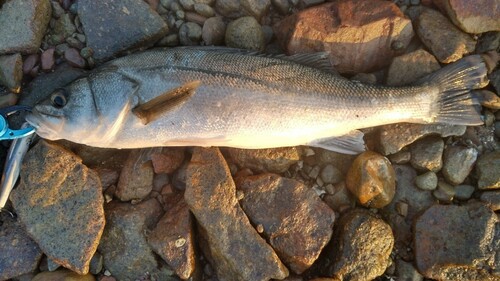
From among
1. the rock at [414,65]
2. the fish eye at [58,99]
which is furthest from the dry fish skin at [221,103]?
the rock at [414,65]

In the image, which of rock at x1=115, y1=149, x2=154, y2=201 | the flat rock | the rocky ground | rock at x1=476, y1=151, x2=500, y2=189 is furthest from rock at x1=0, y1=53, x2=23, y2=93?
rock at x1=476, y1=151, x2=500, y2=189

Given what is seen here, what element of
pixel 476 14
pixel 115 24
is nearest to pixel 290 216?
pixel 115 24

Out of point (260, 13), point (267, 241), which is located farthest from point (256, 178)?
point (260, 13)

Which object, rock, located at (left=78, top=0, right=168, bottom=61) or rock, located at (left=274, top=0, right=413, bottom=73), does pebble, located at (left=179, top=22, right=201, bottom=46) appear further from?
rock, located at (left=274, top=0, right=413, bottom=73)

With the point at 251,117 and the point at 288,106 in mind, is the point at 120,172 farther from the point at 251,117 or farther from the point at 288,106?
the point at 288,106

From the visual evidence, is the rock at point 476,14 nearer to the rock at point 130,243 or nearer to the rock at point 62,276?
the rock at point 130,243

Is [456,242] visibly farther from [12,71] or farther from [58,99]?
[12,71]
